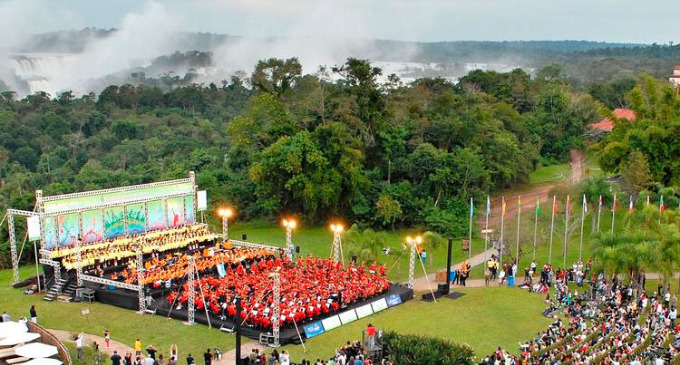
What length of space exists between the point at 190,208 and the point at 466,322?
18.7 meters

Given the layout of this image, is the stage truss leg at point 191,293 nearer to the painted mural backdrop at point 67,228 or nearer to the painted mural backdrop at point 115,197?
the painted mural backdrop at point 67,228

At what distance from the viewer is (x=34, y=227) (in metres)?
31.4

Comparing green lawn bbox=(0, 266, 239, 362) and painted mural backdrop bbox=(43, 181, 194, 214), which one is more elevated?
painted mural backdrop bbox=(43, 181, 194, 214)

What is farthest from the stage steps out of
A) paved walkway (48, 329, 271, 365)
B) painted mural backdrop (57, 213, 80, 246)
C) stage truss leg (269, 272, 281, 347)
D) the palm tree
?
the palm tree

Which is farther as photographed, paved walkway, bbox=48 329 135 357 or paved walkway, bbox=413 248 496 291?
paved walkway, bbox=413 248 496 291

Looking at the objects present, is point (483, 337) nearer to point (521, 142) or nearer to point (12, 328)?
point (12, 328)

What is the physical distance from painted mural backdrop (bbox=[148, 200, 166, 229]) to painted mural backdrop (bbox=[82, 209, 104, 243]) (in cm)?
309

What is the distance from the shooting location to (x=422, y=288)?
32281 mm

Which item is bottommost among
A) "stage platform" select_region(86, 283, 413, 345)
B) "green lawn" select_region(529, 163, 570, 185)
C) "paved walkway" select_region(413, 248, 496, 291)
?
"paved walkway" select_region(413, 248, 496, 291)

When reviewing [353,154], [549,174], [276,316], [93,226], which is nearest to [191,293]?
[276,316]

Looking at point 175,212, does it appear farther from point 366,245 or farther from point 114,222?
point 366,245

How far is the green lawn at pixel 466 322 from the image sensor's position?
24.8 meters

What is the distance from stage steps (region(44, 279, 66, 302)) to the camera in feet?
99.1

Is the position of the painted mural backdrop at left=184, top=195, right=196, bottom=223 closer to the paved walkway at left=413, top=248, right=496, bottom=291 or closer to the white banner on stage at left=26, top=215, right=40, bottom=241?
the white banner on stage at left=26, top=215, right=40, bottom=241
